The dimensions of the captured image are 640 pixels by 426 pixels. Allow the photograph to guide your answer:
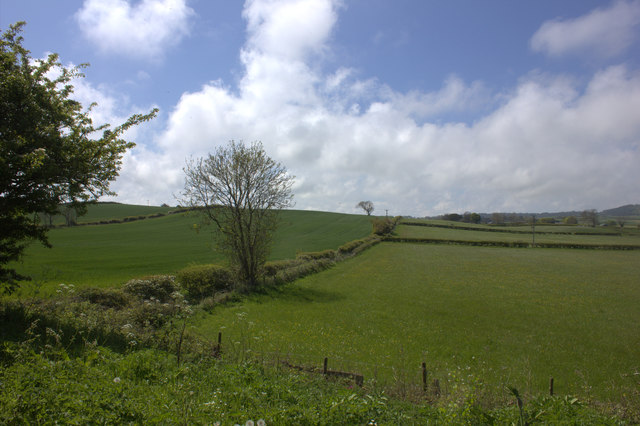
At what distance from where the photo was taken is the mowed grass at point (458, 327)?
10422 millimetres

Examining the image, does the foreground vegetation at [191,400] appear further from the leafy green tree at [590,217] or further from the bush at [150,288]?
the leafy green tree at [590,217]

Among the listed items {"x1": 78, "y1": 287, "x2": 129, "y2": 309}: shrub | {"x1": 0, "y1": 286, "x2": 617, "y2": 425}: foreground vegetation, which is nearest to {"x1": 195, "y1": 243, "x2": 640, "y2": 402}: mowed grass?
{"x1": 0, "y1": 286, "x2": 617, "y2": 425}: foreground vegetation

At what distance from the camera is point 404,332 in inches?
578

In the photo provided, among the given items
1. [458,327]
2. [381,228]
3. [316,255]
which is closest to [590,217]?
[381,228]

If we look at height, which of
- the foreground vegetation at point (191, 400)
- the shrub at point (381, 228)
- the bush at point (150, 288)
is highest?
the shrub at point (381, 228)

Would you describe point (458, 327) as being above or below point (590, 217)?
below

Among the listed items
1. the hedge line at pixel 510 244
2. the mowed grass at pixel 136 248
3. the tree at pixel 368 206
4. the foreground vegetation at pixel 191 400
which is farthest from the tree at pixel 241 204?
the tree at pixel 368 206

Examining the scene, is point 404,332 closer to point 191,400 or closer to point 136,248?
point 191,400

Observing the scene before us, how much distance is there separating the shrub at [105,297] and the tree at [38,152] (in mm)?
5323

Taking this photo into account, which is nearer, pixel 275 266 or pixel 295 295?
pixel 295 295

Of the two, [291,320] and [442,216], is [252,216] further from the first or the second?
[442,216]

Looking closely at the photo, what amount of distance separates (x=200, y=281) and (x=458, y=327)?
15.3 m

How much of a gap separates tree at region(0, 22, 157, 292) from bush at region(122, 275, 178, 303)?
7170mm

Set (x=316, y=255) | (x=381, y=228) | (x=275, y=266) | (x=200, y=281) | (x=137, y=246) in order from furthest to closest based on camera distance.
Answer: (x=381, y=228) → (x=137, y=246) → (x=316, y=255) → (x=275, y=266) → (x=200, y=281)
